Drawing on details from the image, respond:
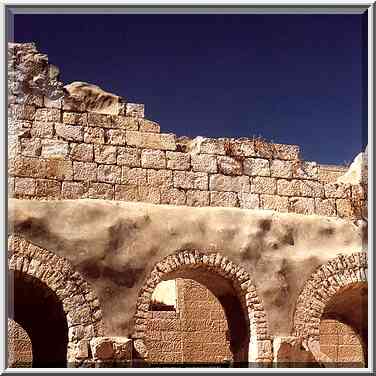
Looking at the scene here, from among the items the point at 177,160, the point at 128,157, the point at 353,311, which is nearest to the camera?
the point at 128,157

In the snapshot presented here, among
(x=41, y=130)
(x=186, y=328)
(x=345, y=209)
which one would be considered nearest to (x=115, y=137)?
(x=41, y=130)

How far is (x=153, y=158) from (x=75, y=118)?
1212mm

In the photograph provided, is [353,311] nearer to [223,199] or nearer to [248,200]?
[248,200]

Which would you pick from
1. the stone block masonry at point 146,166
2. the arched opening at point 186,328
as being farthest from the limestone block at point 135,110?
the arched opening at point 186,328

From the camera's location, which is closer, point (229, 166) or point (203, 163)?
point (203, 163)

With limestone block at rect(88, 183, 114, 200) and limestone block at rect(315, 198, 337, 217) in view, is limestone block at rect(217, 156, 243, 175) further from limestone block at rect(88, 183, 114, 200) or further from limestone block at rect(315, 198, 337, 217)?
limestone block at rect(88, 183, 114, 200)

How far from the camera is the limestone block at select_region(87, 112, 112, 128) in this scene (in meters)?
11.6

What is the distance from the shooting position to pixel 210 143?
12.1 metres

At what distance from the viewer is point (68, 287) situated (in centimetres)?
1062

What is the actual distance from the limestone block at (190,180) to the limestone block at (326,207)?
5.94ft

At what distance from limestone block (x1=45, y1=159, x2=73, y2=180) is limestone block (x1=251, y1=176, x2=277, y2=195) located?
2.68m

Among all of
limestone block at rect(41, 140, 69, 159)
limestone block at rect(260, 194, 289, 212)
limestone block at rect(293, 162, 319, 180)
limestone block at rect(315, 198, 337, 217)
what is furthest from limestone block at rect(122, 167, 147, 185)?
limestone block at rect(315, 198, 337, 217)

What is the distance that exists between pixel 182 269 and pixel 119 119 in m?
2.28

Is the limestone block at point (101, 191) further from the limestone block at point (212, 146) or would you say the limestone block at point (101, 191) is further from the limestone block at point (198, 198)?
the limestone block at point (212, 146)
